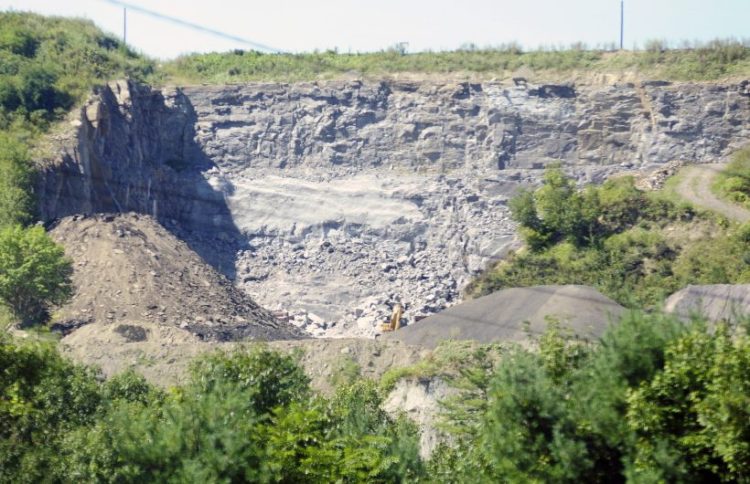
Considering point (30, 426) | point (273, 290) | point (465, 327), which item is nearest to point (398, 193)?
point (273, 290)

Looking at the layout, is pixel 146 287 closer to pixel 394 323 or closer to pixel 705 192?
pixel 394 323

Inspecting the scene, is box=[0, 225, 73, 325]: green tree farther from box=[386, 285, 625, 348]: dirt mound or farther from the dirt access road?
the dirt access road

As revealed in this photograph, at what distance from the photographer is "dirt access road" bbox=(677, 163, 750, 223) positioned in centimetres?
5397

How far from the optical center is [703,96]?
63.5 m

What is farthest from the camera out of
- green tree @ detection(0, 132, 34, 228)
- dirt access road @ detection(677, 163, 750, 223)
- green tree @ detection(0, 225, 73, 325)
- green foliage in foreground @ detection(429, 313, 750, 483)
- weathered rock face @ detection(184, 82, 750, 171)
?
weathered rock face @ detection(184, 82, 750, 171)

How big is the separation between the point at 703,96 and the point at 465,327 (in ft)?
88.1

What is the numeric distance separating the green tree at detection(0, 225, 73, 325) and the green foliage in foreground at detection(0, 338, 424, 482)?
1907 cm

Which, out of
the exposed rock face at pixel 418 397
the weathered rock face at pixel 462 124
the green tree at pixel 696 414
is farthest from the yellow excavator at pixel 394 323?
the green tree at pixel 696 414

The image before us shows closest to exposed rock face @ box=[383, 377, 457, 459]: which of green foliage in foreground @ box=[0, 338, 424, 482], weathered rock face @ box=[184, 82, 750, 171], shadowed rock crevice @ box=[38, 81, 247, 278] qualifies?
green foliage in foreground @ box=[0, 338, 424, 482]

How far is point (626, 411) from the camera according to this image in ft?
63.0

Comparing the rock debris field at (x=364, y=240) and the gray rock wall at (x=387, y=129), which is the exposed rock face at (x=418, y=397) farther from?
the gray rock wall at (x=387, y=129)

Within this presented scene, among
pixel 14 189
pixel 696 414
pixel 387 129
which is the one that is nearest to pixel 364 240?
pixel 387 129

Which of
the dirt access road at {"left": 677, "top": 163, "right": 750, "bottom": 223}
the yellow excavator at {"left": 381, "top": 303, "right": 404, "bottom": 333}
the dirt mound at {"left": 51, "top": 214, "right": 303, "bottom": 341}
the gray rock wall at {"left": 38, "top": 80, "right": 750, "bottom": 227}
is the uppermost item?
the gray rock wall at {"left": 38, "top": 80, "right": 750, "bottom": 227}

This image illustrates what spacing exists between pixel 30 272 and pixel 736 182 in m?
→ 27.0
